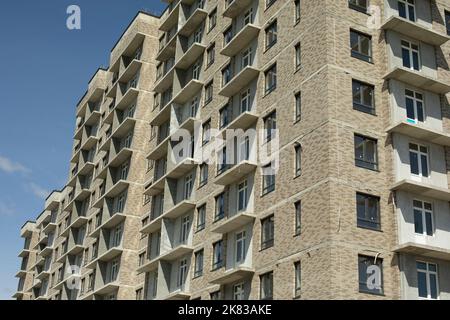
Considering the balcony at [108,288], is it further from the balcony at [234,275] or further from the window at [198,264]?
the balcony at [234,275]

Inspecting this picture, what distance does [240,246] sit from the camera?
120 ft

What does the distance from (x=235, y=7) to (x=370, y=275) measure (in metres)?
20.5

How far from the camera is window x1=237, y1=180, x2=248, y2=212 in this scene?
36906mm

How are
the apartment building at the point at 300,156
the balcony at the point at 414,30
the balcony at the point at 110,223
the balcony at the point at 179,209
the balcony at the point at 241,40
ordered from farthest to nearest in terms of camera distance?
the balcony at the point at 110,223, the balcony at the point at 179,209, the balcony at the point at 241,40, the balcony at the point at 414,30, the apartment building at the point at 300,156

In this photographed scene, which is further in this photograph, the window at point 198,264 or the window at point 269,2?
the window at point 198,264

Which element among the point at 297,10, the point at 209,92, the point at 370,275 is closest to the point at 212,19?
the point at 209,92

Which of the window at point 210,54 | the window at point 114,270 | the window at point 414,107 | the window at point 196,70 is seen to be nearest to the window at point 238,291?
the window at point 414,107

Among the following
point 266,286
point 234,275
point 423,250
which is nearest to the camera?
point 423,250

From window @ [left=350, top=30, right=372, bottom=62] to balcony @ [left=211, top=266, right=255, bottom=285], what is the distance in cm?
1235

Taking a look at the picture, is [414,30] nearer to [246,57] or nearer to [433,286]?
[246,57]

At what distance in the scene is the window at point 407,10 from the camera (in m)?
35.2

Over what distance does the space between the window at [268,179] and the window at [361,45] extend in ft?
24.3

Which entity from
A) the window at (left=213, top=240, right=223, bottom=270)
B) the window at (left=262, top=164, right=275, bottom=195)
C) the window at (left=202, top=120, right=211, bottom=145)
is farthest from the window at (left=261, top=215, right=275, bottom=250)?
the window at (left=202, top=120, right=211, bottom=145)
